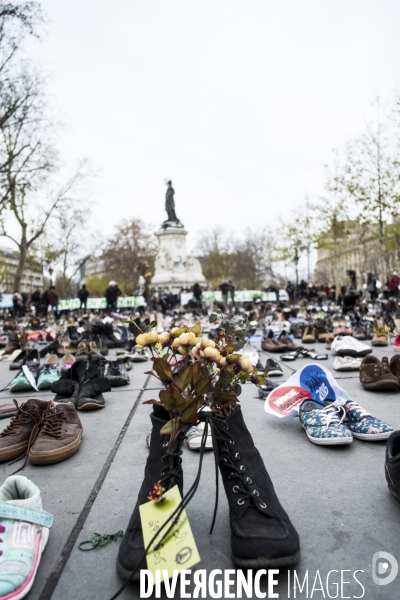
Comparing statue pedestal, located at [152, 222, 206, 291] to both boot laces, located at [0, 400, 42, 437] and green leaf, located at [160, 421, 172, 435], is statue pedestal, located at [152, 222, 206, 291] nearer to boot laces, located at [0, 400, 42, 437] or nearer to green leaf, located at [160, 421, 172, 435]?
boot laces, located at [0, 400, 42, 437]

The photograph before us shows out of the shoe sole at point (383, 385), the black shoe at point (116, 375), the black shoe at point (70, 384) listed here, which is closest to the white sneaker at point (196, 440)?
the black shoe at point (70, 384)

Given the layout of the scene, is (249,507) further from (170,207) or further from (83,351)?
(170,207)

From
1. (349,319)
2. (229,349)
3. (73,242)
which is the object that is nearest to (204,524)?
(229,349)

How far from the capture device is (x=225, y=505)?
1.82m

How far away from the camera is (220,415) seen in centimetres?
164

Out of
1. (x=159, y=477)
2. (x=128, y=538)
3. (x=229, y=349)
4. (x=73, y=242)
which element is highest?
(x=73, y=242)

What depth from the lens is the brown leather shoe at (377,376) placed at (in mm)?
3721

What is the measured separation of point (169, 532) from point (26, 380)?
3.38m

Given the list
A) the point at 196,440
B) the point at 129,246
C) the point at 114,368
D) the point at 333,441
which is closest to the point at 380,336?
the point at 114,368

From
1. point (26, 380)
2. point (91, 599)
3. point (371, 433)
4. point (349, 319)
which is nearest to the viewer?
point (91, 599)

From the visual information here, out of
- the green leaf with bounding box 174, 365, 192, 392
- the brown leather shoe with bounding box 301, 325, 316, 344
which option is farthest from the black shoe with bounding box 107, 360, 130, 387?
the brown leather shoe with bounding box 301, 325, 316, 344

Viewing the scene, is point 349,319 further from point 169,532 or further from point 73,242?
point 73,242

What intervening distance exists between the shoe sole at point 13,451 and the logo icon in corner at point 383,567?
1.93m

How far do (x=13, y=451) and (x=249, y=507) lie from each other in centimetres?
155
